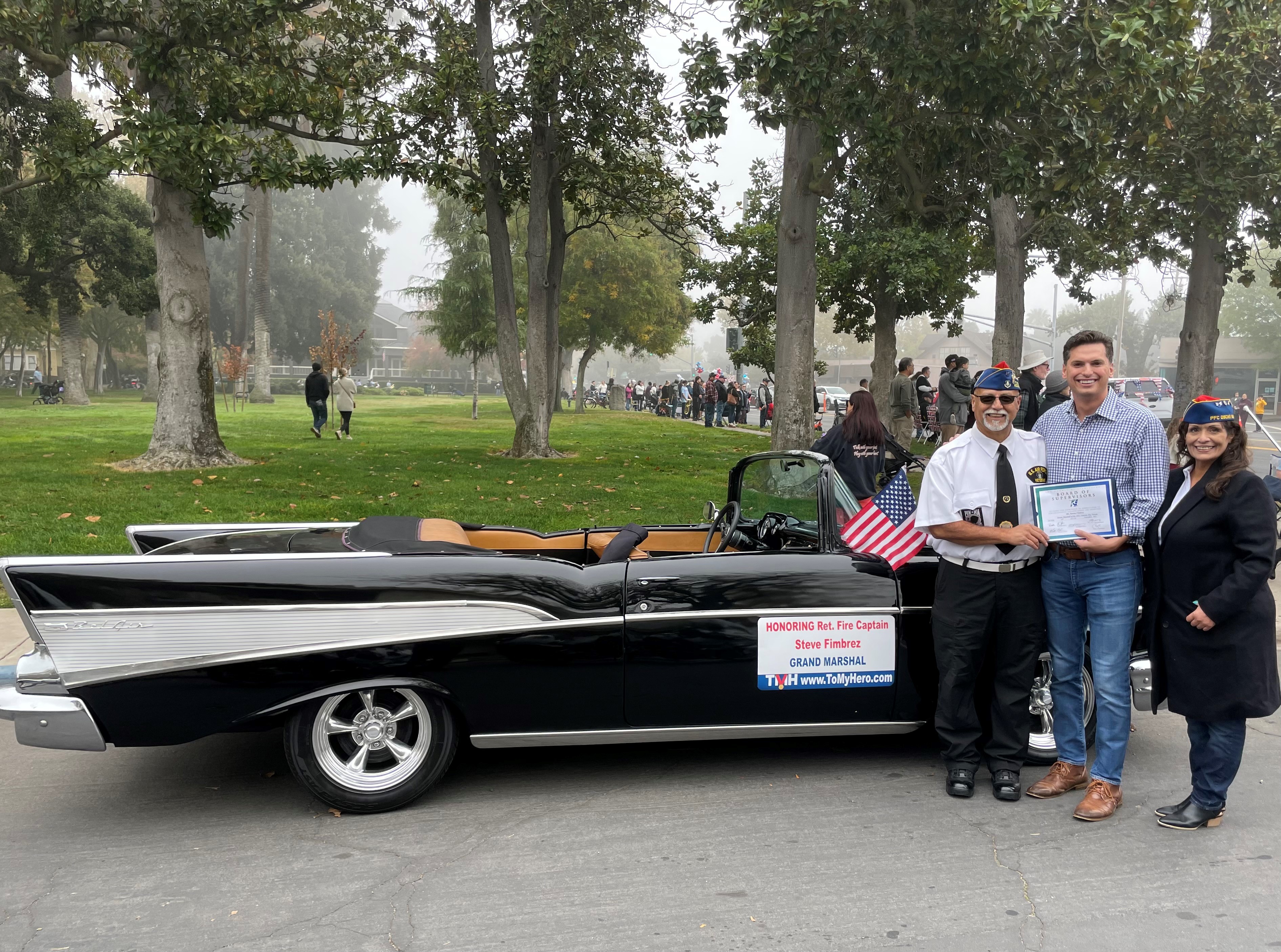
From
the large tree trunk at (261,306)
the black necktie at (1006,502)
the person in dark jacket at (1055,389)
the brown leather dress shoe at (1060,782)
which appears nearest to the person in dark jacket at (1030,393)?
the person in dark jacket at (1055,389)

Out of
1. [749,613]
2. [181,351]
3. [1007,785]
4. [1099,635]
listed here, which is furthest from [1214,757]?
[181,351]

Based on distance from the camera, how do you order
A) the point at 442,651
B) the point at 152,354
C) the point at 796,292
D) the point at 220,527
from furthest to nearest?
the point at 152,354
the point at 796,292
the point at 220,527
the point at 442,651

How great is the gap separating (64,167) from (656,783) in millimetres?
10862

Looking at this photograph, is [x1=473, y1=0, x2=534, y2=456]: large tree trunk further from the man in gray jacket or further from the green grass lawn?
the man in gray jacket

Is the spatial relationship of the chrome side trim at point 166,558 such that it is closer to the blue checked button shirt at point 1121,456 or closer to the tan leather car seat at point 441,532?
the tan leather car seat at point 441,532

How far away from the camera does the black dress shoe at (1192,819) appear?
12.3 feet

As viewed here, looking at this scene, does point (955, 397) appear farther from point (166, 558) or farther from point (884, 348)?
point (166, 558)

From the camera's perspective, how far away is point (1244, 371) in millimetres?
71438

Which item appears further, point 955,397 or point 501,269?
point 501,269

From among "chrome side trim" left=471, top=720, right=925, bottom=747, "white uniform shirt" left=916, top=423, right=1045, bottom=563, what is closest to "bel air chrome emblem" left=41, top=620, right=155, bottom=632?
"chrome side trim" left=471, top=720, right=925, bottom=747

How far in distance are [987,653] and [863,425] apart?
2714 millimetres

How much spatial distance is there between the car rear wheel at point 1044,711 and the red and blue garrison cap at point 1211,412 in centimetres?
115

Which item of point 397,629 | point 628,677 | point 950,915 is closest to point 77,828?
point 397,629

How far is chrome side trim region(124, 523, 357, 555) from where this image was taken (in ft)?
15.4
